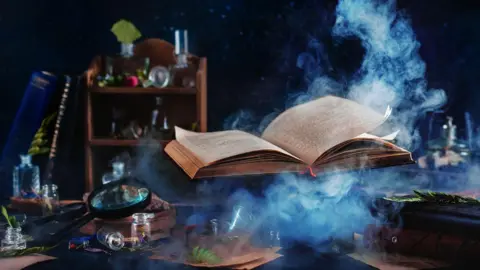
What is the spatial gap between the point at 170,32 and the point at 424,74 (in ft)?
3.82

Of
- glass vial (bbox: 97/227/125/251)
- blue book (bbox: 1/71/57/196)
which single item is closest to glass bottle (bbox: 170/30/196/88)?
blue book (bbox: 1/71/57/196)

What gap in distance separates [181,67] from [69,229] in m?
1.14

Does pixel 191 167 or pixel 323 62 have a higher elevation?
pixel 323 62

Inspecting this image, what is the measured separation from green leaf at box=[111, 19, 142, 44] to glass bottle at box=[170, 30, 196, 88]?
175 mm

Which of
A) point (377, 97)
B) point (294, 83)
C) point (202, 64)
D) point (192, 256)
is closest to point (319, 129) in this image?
point (377, 97)

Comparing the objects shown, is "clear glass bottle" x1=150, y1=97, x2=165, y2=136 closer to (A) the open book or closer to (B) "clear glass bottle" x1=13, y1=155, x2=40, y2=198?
(B) "clear glass bottle" x1=13, y1=155, x2=40, y2=198

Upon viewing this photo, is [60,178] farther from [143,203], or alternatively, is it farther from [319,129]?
[319,129]

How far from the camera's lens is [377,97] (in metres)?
1.28

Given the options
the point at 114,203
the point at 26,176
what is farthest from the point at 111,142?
the point at 114,203

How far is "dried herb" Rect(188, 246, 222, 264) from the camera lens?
899 mm

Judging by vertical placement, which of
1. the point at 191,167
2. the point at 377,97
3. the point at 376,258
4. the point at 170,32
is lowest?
the point at 376,258

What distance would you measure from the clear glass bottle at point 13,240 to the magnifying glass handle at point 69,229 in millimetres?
58

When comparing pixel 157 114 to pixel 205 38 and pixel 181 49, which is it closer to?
pixel 181 49

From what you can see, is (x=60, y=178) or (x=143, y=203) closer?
(x=143, y=203)
